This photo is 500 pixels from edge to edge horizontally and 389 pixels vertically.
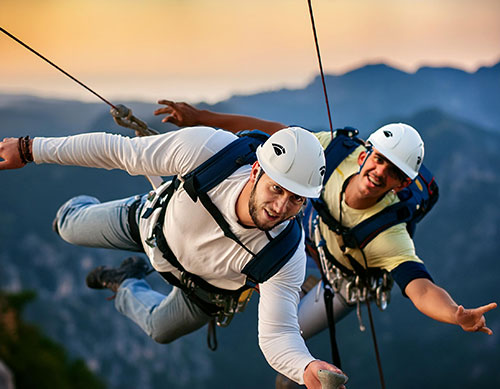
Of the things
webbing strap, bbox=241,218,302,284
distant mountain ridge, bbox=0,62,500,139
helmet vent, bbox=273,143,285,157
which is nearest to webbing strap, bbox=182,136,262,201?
helmet vent, bbox=273,143,285,157

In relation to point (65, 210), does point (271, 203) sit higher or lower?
higher

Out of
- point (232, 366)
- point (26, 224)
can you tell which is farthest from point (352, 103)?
point (26, 224)

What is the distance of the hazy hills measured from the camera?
2348 centimetres

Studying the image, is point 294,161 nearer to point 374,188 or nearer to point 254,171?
point 254,171

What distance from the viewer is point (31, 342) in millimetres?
14242

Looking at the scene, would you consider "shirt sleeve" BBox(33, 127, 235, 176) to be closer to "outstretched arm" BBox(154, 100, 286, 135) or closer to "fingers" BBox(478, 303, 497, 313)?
"outstretched arm" BBox(154, 100, 286, 135)

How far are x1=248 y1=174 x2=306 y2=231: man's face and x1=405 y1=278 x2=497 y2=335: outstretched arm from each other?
776mm

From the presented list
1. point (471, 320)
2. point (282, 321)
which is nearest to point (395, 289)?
point (471, 320)

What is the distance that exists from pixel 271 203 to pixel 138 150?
0.51 meters

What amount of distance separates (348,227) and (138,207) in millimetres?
992

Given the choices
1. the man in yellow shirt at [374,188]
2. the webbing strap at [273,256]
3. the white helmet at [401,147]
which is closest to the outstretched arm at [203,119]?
Result: the man in yellow shirt at [374,188]

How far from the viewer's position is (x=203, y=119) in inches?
112

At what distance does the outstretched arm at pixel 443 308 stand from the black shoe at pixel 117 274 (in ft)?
5.11

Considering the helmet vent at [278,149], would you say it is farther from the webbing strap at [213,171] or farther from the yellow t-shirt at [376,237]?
the yellow t-shirt at [376,237]
